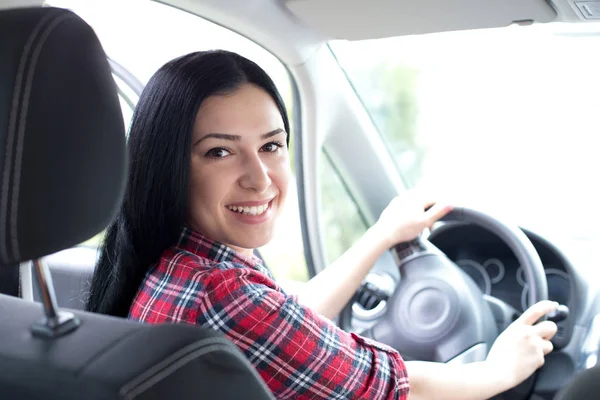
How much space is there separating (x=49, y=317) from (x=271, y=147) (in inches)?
30.2

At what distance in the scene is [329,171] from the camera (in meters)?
2.86

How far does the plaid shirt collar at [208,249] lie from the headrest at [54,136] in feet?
1.81

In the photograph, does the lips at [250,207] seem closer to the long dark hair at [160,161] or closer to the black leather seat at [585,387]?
the long dark hair at [160,161]

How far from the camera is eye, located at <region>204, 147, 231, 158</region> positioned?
168 centimetres

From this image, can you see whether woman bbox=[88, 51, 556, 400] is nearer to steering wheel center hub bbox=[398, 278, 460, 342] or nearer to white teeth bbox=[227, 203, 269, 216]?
white teeth bbox=[227, 203, 269, 216]

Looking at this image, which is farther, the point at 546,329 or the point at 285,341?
the point at 546,329

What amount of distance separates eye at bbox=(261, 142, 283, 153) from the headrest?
2.29 ft

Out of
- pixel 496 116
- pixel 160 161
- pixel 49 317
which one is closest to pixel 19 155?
pixel 49 317

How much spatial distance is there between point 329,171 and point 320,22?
0.87 meters

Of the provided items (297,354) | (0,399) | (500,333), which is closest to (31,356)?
(0,399)

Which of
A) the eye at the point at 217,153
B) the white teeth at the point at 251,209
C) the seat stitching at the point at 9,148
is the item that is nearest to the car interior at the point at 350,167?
the seat stitching at the point at 9,148

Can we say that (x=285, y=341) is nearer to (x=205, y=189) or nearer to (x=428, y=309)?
(x=205, y=189)

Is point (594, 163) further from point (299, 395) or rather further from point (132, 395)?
point (132, 395)

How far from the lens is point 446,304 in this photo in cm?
214
